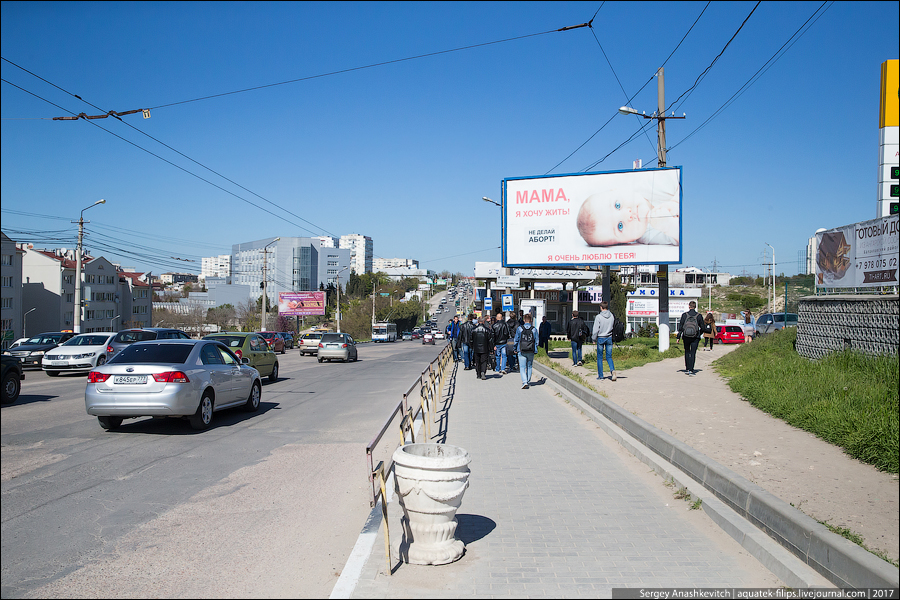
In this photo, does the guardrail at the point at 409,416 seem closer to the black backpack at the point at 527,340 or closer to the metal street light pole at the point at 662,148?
the black backpack at the point at 527,340

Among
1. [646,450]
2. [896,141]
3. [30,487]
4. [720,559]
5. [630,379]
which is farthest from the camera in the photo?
[630,379]

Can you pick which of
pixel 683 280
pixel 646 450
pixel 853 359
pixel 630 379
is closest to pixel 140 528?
pixel 646 450

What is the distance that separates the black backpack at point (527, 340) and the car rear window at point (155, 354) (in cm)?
783

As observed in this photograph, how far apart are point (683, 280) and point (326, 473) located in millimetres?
118832

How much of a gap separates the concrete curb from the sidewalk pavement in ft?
0.27

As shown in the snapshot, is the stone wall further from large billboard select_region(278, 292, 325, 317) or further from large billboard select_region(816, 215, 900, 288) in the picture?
large billboard select_region(278, 292, 325, 317)

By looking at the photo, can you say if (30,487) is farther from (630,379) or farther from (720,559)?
(630,379)

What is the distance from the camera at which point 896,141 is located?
11531mm

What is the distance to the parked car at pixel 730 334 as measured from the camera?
119 ft

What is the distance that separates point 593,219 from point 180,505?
20.1m

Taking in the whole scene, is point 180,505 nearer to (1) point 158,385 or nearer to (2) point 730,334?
(1) point 158,385

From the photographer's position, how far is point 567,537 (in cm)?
512

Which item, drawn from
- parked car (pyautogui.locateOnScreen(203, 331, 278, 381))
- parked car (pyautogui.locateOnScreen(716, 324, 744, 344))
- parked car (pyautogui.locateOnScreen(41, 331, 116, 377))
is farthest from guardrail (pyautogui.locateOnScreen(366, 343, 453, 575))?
parked car (pyautogui.locateOnScreen(716, 324, 744, 344))

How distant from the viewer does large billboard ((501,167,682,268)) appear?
74.7 feet
